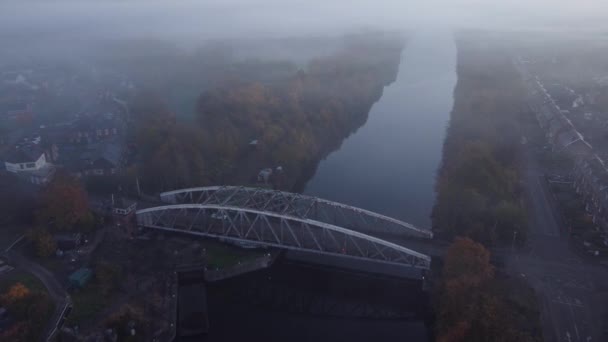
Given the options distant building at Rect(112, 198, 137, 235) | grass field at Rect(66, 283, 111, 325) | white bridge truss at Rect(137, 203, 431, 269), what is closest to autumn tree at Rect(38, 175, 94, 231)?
distant building at Rect(112, 198, 137, 235)

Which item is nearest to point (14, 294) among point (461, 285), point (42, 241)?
point (42, 241)

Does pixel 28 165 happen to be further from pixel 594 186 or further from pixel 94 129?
pixel 594 186

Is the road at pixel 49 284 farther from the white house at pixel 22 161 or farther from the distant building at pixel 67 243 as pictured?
the white house at pixel 22 161

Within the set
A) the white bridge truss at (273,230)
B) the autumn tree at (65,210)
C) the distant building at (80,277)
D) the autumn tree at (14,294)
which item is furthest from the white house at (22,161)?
the autumn tree at (14,294)

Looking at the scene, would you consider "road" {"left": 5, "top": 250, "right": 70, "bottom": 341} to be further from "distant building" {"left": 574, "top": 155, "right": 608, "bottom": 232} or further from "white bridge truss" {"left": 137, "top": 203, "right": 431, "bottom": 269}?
"distant building" {"left": 574, "top": 155, "right": 608, "bottom": 232}

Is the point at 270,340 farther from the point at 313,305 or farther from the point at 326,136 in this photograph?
the point at 326,136

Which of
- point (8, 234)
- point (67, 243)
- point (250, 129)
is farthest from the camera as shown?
point (250, 129)

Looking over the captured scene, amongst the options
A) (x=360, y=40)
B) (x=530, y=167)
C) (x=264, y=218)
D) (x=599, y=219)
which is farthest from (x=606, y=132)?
(x=360, y=40)
